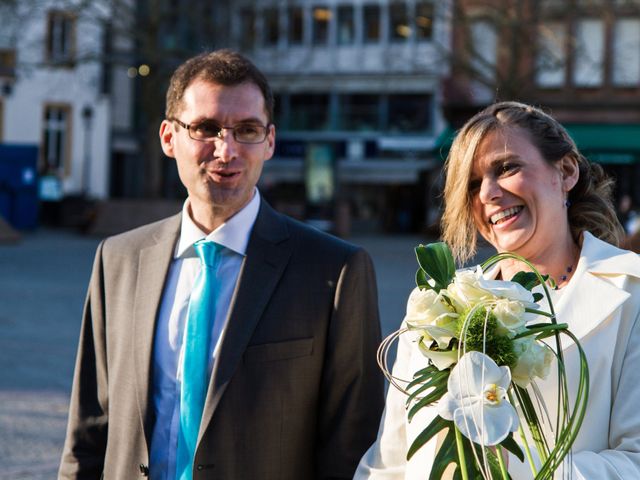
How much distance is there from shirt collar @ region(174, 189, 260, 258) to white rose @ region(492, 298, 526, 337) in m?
1.26

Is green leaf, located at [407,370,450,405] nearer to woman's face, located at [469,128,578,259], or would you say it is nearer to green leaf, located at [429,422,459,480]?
green leaf, located at [429,422,459,480]

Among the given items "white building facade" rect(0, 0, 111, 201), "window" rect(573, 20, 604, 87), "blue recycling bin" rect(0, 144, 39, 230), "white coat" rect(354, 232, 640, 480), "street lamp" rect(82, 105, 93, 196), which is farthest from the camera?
"street lamp" rect(82, 105, 93, 196)

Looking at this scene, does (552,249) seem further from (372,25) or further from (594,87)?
(372,25)

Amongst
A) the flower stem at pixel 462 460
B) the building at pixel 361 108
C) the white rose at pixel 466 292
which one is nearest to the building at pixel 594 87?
the building at pixel 361 108

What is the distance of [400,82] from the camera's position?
4959 centimetres

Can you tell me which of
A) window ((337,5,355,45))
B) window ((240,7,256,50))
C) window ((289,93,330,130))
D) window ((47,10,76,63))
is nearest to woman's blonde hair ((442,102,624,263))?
window ((240,7,256,50))

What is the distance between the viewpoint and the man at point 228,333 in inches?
121

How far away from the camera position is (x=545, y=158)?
9.77 ft

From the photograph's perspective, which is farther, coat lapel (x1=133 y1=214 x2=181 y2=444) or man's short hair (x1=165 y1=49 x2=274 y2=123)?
man's short hair (x1=165 y1=49 x2=274 y2=123)

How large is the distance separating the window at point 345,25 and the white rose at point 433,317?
49.9 m

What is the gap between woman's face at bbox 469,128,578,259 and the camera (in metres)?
2.91

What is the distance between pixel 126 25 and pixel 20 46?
1088 centimetres

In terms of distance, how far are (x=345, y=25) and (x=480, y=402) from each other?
5055 centimetres

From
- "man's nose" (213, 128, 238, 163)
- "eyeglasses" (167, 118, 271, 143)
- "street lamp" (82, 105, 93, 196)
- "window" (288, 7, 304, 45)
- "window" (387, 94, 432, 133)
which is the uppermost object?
"window" (288, 7, 304, 45)
